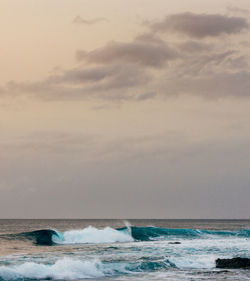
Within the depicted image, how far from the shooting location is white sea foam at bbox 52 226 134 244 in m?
55.0

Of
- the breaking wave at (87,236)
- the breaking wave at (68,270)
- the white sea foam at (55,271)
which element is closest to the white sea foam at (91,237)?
the breaking wave at (87,236)

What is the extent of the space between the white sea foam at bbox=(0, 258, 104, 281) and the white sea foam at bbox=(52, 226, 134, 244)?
26.5m

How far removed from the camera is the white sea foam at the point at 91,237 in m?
55.0

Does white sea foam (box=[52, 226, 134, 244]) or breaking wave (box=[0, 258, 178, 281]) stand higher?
white sea foam (box=[52, 226, 134, 244])

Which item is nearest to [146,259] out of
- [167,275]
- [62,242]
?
[167,275]

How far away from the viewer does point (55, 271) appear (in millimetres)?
26281

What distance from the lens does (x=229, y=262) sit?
29.3 meters

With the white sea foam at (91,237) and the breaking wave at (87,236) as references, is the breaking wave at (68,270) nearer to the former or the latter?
the breaking wave at (87,236)

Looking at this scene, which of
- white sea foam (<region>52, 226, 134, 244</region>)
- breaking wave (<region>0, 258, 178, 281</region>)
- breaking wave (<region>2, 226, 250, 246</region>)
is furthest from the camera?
white sea foam (<region>52, 226, 134, 244</region>)

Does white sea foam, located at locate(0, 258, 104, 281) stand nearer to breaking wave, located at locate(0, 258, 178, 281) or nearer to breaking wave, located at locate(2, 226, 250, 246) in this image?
breaking wave, located at locate(0, 258, 178, 281)

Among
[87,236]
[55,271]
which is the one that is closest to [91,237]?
[87,236]

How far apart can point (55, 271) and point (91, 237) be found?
3038 centimetres

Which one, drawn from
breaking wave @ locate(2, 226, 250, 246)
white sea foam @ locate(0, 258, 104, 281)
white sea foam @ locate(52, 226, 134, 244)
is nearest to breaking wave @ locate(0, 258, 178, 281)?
white sea foam @ locate(0, 258, 104, 281)

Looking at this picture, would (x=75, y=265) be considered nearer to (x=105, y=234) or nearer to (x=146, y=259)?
(x=146, y=259)
